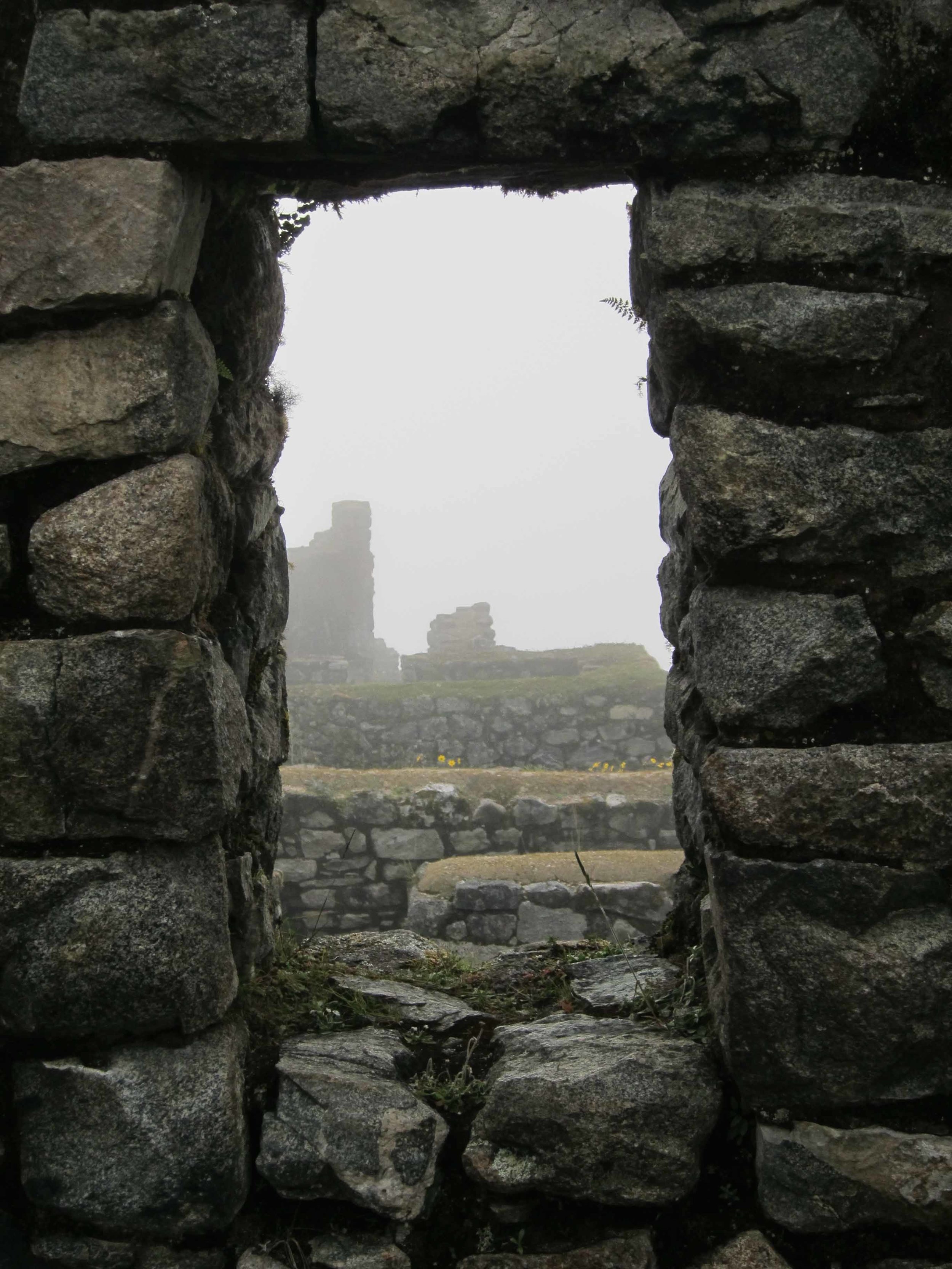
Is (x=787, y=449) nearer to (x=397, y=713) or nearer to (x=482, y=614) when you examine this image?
(x=397, y=713)

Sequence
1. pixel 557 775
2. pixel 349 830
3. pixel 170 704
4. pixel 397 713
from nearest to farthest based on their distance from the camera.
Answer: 1. pixel 170 704
2. pixel 349 830
3. pixel 557 775
4. pixel 397 713

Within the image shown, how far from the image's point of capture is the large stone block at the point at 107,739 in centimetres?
241

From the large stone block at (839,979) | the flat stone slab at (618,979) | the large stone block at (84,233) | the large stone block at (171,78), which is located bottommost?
the flat stone slab at (618,979)

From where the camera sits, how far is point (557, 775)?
519 inches

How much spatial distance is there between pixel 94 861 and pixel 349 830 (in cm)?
943

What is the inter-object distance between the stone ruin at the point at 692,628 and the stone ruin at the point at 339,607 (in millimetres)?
22666

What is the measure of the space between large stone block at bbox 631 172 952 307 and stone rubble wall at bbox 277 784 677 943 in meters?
9.17

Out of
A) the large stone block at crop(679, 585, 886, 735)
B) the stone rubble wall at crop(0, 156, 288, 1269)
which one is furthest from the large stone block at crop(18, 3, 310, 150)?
the large stone block at crop(679, 585, 886, 735)

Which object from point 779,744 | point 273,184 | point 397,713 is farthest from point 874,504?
point 397,713

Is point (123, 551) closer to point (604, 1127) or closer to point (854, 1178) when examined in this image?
point (604, 1127)

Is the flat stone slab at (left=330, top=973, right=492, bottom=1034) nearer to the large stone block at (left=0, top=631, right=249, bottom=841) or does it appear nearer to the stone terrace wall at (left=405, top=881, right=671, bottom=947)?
the large stone block at (left=0, top=631, right=249, bottom=841)

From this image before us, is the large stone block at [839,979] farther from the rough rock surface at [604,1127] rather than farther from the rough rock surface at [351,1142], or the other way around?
the rough rock surface at [351,1142]

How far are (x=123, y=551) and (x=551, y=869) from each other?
26.9 feet

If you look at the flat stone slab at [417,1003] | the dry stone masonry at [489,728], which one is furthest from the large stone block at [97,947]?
the dry stone masonry at [489,728]
